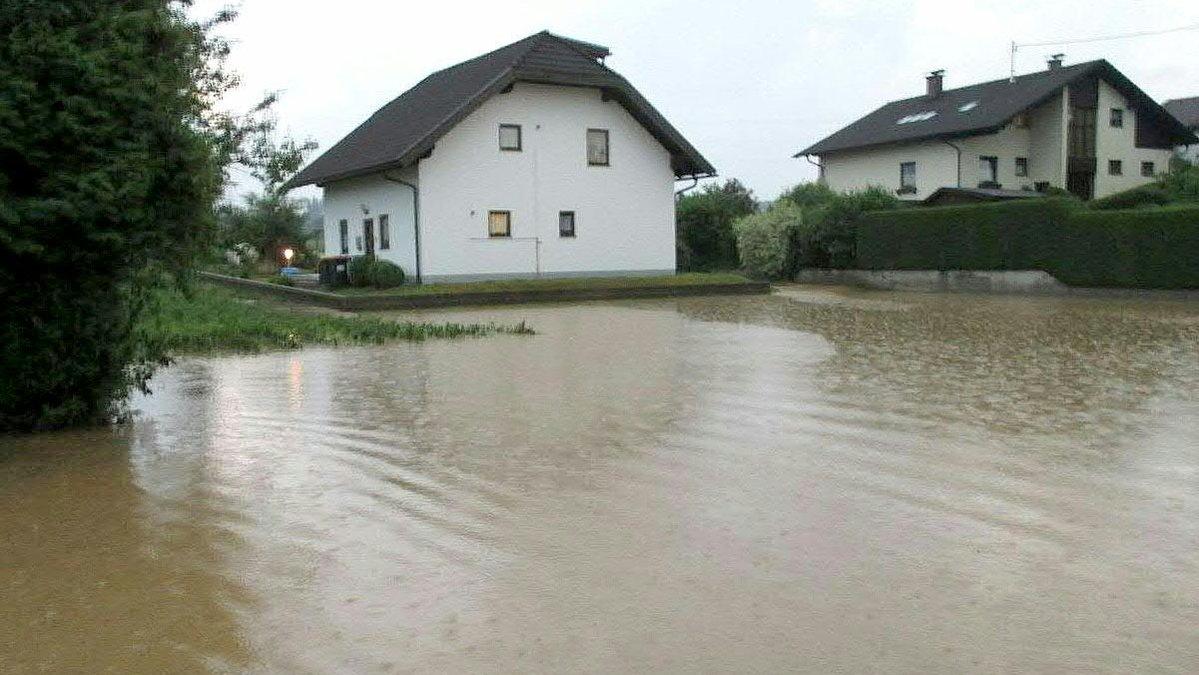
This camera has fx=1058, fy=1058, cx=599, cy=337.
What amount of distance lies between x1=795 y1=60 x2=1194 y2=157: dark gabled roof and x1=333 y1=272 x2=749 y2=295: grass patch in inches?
666

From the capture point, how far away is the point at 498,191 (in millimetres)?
30875

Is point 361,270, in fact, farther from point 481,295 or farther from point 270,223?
point 270,223

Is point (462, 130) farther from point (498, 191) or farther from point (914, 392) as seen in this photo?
point (914, 392)

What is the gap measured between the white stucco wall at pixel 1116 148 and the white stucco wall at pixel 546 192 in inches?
875

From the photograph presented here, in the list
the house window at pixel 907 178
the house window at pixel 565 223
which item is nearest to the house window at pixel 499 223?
the house window at pixel 565 223

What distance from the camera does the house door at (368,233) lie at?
33562 mm

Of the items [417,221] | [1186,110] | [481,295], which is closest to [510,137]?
[417,221]

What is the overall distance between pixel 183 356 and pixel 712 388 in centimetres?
705

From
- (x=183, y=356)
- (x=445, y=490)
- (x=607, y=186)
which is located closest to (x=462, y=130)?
(x=607, y=186)

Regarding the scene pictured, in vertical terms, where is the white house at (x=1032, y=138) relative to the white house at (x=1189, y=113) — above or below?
below

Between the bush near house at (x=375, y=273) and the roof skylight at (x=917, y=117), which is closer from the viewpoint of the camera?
the bush near house at (x=375, y=273)

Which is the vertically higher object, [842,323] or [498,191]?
[498,191]

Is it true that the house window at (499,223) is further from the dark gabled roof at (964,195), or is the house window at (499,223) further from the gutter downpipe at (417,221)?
the dark gabled roof at (964,195)

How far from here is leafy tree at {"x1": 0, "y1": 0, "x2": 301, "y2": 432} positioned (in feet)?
23.4
